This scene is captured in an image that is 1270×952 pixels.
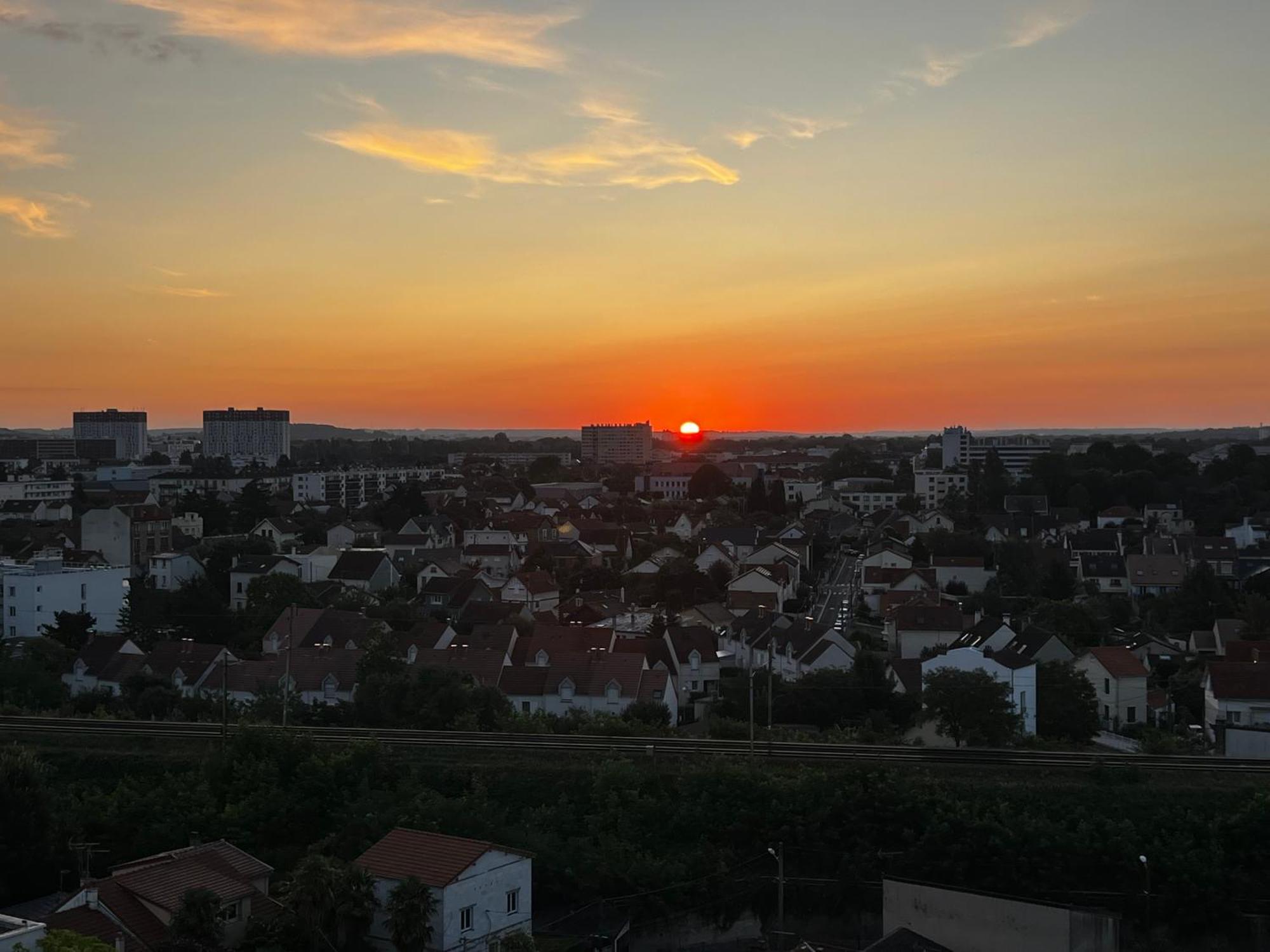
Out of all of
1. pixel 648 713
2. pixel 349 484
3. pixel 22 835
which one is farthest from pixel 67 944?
pixel 349 484

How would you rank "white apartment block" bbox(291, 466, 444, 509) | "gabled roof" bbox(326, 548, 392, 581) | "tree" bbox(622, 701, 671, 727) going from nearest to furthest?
"tree" bbox(622, 701, 671, 727) → "gabled roof" bbox(326, 548, 392, 581) → "white apartment block" bbox(291, 466, 444, 509)

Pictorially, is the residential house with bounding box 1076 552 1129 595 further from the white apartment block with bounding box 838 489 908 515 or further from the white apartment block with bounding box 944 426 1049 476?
the white apartment block with bounding box 944 426 1049 476

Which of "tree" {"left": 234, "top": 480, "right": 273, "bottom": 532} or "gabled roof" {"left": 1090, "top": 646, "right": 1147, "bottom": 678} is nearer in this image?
"gabled roof" {"left": 1090, "top": 646, "right": 1147, "bottom": 678}

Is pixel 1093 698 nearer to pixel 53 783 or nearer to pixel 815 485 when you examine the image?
pixel 53 783

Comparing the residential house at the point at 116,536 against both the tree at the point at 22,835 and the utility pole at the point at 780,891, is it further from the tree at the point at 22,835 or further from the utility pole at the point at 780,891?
the utility pole at the point at 780,891

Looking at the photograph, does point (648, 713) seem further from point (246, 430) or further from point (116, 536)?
point (246, 430)

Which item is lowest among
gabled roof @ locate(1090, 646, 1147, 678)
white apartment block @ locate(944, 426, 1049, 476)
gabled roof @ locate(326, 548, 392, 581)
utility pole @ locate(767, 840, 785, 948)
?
utility pole @ locate(767, 840, 785, 948)

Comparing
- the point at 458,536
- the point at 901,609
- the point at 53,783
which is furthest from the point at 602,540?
the point at 53,783

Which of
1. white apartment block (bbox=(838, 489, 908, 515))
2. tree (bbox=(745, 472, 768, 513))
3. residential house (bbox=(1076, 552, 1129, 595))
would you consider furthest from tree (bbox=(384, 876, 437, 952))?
white apartment block (bbox=(838, 489, 908, 515))
